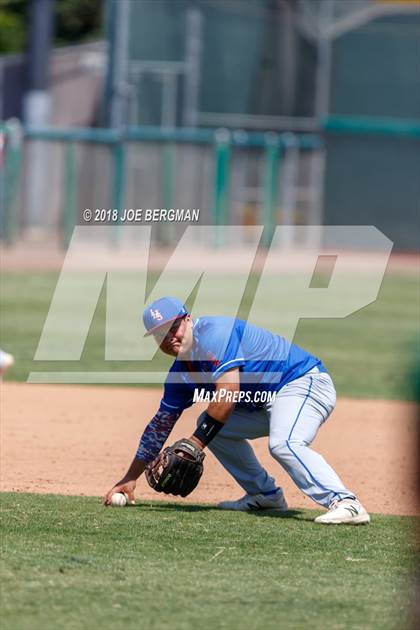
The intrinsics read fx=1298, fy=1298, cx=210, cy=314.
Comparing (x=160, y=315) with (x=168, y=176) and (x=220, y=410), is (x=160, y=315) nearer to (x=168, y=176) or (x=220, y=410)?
(x=220, y=410)

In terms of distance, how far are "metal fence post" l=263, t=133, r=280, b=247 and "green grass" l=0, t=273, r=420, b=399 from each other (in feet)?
24.7

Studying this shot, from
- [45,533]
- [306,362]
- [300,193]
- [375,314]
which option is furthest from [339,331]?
[300,193]

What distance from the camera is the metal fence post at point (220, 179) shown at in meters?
30.2

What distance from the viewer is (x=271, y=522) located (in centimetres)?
744

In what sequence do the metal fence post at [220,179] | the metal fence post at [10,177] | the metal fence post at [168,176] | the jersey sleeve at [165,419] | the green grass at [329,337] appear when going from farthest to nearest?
the metal fence post at [220,179]
the metal fence post at [168,176]
the metal fence post at [10,177]
the green grass at [329,337]
the jersey sleeve at [165,419]

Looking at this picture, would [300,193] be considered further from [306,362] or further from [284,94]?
[306,362]

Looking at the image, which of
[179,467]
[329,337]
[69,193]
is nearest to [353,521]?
[179,467]

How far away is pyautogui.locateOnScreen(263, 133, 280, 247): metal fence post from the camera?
31.3 meters

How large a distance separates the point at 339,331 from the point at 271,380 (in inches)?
440

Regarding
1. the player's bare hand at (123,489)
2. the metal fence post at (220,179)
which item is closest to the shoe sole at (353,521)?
the player's bare hand at (123,489)

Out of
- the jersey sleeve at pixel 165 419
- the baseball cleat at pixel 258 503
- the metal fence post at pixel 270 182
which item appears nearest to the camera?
the jersey sleeve at pixel 165 419

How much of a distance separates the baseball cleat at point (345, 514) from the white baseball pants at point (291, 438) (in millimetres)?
40

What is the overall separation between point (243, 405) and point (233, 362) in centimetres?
44

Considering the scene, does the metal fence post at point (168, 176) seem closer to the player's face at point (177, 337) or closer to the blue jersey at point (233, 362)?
the blue jersey at point (233, 362)
